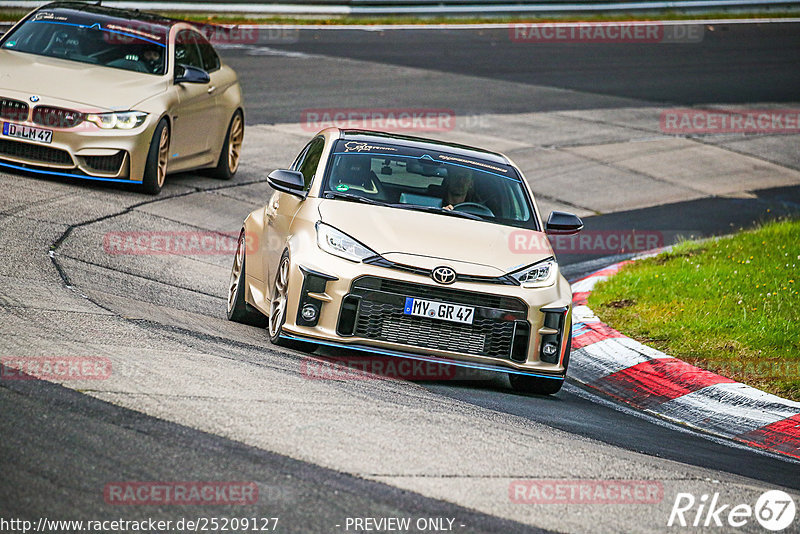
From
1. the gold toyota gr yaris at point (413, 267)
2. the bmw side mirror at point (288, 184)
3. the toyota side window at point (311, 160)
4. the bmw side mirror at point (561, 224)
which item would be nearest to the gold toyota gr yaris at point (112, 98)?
the toyota side window at point (311, 160)

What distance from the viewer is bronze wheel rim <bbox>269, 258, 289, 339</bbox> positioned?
26.2 feet

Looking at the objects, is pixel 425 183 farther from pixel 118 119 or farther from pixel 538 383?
pixel 118 119

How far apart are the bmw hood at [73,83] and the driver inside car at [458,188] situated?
486 centimetres

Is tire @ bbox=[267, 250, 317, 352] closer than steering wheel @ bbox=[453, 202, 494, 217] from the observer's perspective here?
Yes

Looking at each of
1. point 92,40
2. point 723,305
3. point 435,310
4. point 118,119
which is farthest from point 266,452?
point 92,40

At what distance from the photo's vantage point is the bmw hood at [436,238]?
7.84m

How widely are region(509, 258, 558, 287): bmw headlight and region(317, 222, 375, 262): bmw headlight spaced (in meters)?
0.97

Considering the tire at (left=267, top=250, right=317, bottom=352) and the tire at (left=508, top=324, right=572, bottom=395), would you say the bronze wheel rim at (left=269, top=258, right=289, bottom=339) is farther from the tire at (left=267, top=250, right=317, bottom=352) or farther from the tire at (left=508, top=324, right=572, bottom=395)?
the tire at (left=508, top=324, right=572, bottom=395)

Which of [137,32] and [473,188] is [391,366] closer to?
[473,188]

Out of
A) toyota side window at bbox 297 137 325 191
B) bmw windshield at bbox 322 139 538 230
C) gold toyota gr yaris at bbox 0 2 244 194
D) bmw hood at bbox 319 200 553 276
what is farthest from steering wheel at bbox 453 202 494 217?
gold toyota gr yaris at bbox 0 2 244 194

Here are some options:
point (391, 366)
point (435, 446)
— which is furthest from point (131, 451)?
point (391, 366)

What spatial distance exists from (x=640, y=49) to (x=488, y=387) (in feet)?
77.3

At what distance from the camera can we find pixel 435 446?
5.85 m

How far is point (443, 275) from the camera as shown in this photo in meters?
7.71
